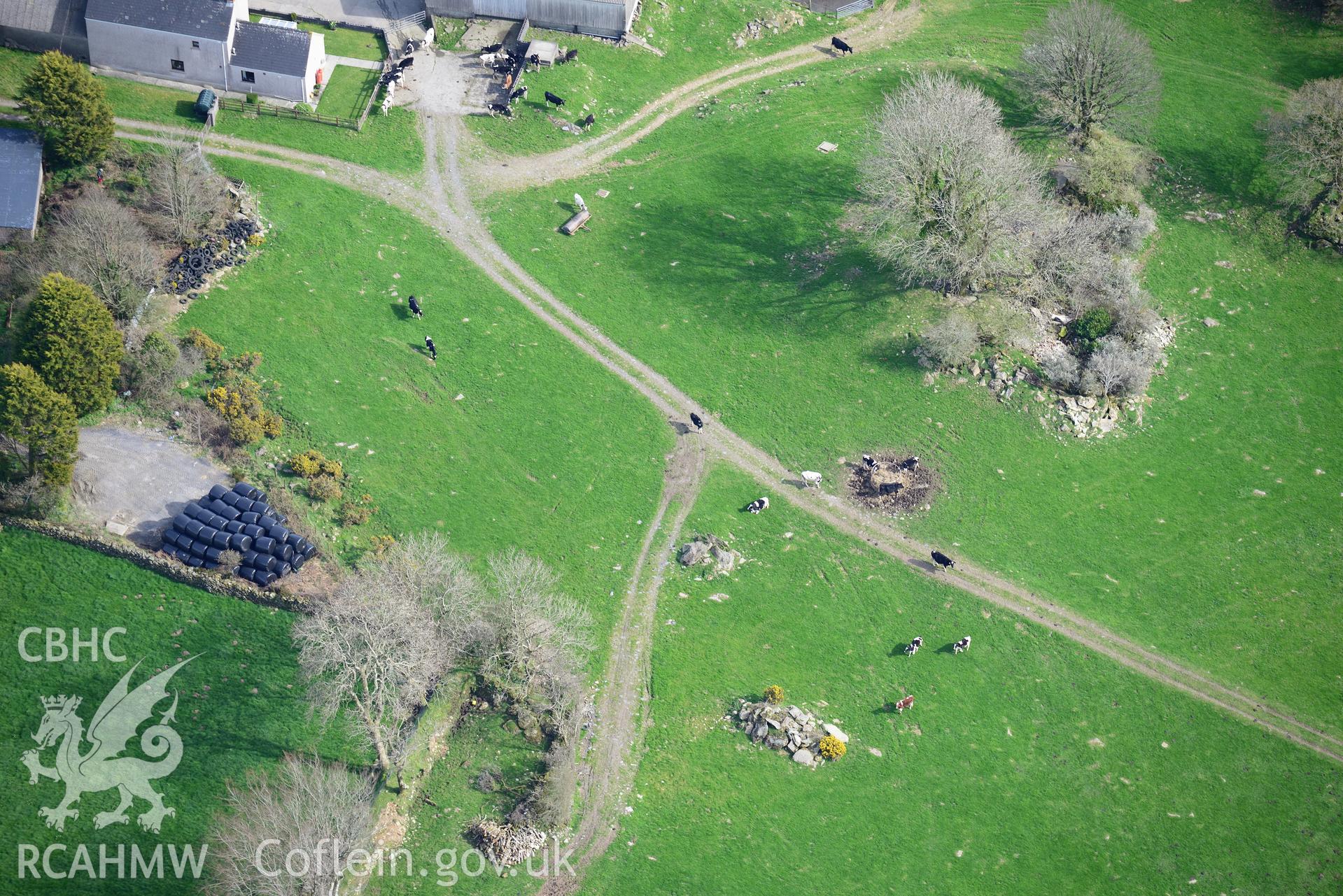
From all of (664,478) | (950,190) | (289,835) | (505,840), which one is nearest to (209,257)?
(664,478)

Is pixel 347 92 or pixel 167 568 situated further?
pixel 347 92

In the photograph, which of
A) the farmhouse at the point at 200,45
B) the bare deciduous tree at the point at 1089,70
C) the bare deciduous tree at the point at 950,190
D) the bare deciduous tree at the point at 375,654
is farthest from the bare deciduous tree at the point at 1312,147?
the bare deciduous tree at the point at 375,654

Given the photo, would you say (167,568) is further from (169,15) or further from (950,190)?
(950,190)

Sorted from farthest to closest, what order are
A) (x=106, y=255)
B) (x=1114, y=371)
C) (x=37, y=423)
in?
(x=1114, y=371), (x=106, y=255), (x=37, y=423)

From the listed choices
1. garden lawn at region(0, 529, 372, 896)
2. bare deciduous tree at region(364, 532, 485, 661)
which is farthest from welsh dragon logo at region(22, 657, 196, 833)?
bare deciduous tree at region(364, 532, 485, 661)

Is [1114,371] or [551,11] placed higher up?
[551,11]

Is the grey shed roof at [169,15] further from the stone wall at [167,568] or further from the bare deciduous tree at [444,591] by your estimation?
the bare deciduous tree at [444,591]

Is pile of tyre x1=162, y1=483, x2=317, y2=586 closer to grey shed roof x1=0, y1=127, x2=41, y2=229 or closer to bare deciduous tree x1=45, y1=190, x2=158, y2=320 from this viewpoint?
bare deciduous tree x1=45, y1=190, x2=158, y2=320
